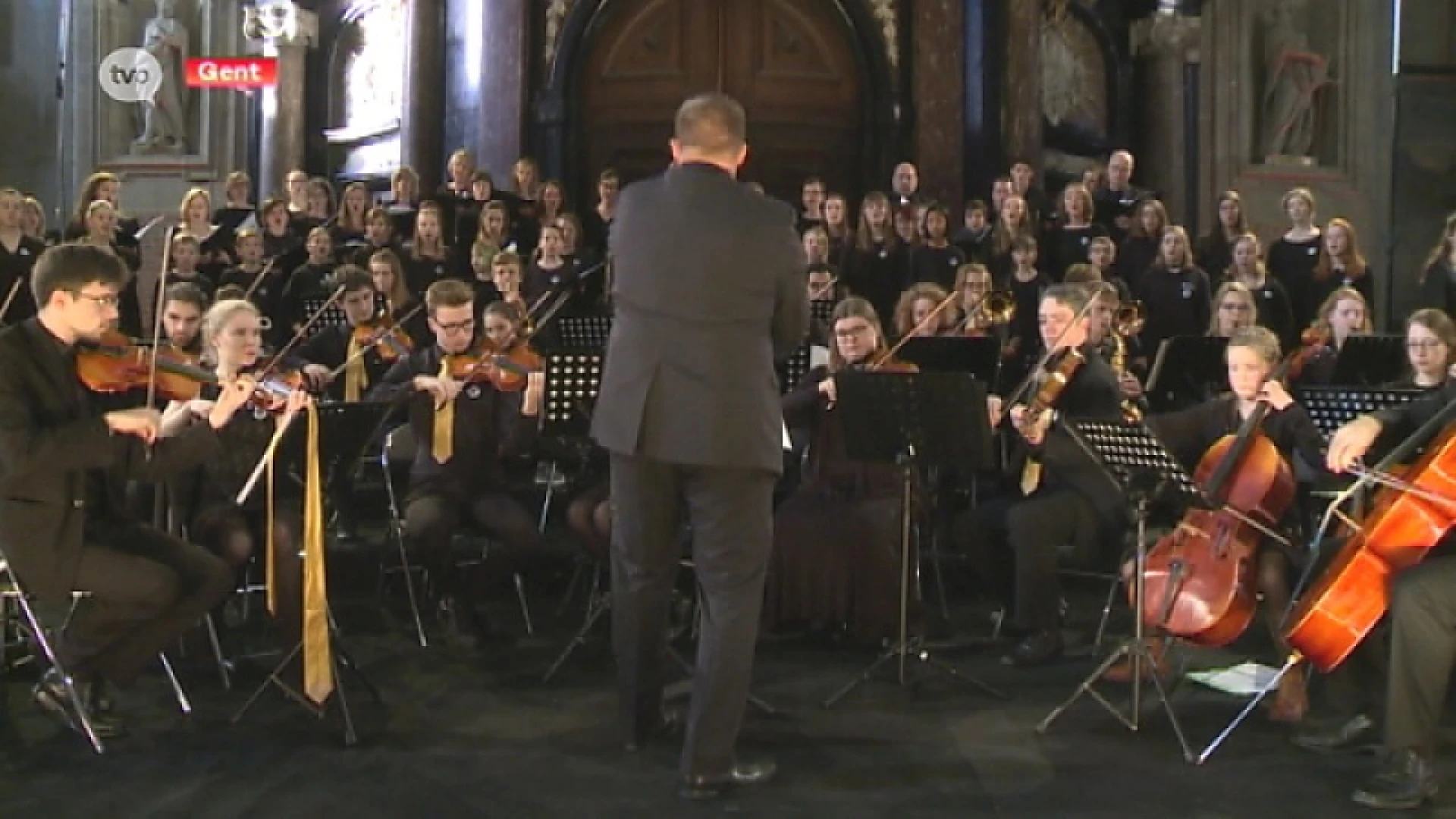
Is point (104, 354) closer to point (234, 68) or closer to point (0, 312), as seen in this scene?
point (0, 312)

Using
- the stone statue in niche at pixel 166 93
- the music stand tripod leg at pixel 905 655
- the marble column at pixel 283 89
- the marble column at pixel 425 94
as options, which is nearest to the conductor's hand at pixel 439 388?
the music stand tripod leg at pixel 905 655

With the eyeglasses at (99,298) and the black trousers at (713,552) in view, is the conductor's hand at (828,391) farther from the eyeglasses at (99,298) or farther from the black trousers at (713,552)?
the eyeglasses at (99,298)

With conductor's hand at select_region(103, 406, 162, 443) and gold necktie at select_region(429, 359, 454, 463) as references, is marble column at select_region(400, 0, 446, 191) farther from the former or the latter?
conductor's hand at select_region(103, 406, 162, 443)

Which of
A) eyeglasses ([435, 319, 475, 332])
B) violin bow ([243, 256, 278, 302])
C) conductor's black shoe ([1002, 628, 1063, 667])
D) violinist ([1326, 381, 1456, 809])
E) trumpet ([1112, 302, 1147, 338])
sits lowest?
conductor's black shoe ([1002, 628, 1063, 667])

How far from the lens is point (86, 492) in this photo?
15.1 ft

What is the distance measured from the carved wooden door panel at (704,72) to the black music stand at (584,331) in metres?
3.46

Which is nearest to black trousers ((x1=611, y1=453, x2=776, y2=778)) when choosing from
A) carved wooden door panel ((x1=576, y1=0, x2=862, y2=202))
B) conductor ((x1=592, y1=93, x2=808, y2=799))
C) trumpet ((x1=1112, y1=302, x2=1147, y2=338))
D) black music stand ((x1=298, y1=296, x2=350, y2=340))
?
conductor ((x1=592, y1=93, x2=808, y2=799))

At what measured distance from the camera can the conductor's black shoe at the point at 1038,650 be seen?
18.5 feet

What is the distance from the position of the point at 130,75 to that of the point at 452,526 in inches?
291

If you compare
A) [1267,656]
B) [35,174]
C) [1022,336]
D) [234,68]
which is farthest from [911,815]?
[35,174]

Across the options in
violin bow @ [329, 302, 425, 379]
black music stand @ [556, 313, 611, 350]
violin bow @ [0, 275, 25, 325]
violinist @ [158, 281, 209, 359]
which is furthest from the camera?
black music stand @ [556, 313, 611, 350]

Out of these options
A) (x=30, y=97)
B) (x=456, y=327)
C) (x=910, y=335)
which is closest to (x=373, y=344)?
(x=456, y=327)

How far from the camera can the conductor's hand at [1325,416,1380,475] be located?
13.7 feet

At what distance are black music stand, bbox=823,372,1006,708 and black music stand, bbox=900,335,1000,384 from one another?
136 cm
